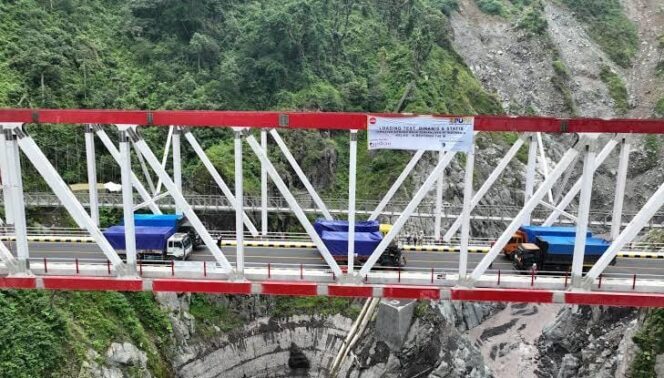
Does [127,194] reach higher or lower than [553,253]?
higher

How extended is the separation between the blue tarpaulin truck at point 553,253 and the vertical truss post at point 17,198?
71.8 feet

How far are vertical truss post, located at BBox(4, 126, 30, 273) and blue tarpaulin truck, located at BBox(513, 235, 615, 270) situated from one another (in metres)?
21.9

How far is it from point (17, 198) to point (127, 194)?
14.8 feet

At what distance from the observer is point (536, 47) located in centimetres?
8450

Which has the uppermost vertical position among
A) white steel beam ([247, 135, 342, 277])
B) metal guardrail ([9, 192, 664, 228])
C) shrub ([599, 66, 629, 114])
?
shrub ([599, 66, 629, 114])

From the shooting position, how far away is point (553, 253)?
22594mm

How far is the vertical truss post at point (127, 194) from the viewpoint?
19641mm

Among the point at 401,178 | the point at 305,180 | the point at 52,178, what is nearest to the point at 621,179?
the point at 401,178

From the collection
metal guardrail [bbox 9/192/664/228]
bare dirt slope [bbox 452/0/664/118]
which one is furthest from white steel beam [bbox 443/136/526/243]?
bare dirt slope [bbox 452/0/664/118]

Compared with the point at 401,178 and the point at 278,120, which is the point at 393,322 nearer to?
the point at 401,178

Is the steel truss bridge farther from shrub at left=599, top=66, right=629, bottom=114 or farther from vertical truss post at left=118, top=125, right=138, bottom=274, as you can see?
shrub at left=599, top=66, right=629, bottom=114

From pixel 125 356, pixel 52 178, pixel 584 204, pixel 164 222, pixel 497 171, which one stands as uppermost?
pixel 52 178

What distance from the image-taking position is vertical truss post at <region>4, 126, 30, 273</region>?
19.5 m

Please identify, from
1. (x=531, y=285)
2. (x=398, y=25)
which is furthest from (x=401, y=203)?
(x=398, y=25)
